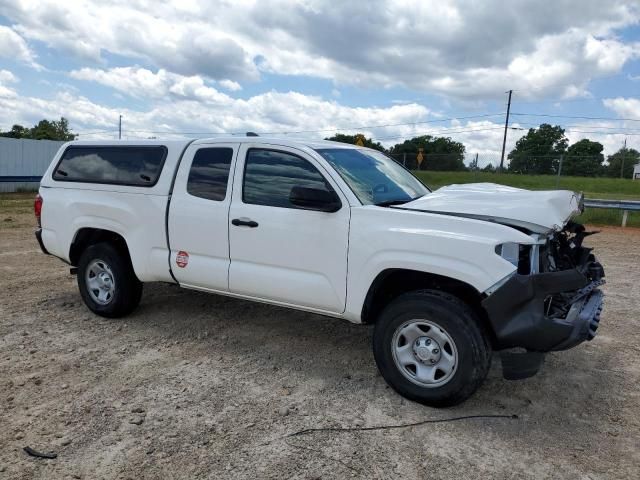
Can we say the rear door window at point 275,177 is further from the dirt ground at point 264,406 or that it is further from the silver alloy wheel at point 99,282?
the silver alloy wheel at point 99,282

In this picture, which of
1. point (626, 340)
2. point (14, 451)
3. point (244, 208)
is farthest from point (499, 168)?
point (14, 451)

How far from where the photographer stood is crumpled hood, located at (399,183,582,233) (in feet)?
12.2

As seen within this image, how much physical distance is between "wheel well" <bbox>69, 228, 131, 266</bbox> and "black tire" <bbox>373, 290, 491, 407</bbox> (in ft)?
9.97

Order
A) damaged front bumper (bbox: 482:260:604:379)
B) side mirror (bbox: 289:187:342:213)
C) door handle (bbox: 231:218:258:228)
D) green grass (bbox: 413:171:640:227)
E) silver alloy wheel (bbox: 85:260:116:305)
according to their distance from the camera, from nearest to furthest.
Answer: damaged front bumper (bbox: 482:260:604:379)
side mirror (bbox: 289:187:342:213)
door handle (bbox: 231:218:258:228)
silver alloy wheel (bbox: 85:260:116:305)
green grass (bbox: 413:171:640:227)

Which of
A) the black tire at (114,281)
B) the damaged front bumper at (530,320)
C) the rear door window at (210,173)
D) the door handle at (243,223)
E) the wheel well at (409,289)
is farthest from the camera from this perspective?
the black tire at (114,281)

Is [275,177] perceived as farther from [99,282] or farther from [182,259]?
[99,282]

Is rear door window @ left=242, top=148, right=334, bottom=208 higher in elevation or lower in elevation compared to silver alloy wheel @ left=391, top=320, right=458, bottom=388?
higher

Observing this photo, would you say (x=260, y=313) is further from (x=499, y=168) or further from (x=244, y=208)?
(x=499, y=168)

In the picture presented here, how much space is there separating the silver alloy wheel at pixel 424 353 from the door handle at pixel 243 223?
4.98ft

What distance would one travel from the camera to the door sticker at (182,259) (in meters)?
4.93

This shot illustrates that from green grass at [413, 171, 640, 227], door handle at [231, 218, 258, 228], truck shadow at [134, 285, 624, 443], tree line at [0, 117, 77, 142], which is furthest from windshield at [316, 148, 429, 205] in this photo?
tree line at [0, 117, 77, 142]

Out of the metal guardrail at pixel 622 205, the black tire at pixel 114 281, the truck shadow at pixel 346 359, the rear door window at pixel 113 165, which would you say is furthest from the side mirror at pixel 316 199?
the metal guardrail at pixel 622 205

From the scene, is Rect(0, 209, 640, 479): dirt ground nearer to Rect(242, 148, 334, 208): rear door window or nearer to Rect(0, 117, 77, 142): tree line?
Rect(242, 148, 334, 208): rear door window

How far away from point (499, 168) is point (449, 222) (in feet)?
82.5
